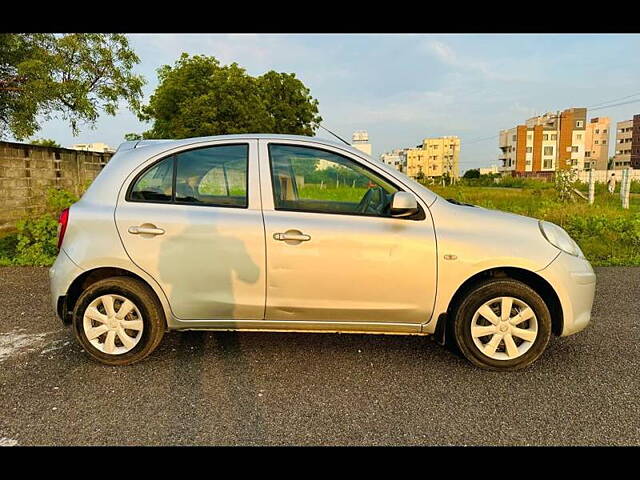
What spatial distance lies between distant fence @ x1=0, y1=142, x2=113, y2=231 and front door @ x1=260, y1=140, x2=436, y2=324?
646 centimetres

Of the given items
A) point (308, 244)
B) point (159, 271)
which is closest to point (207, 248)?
point (159, 271)

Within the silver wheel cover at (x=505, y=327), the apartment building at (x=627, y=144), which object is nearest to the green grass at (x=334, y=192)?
the silver wheel cover at (x=505, y=327)

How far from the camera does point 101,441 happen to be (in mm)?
2418

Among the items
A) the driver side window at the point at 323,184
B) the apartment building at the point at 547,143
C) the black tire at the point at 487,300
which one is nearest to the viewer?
the black tire at the point at 487,300

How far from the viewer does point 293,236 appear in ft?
10.3

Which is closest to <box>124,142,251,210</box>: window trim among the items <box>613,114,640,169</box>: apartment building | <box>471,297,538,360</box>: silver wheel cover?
<box>471,297,538,360</box>: silver wheel cover

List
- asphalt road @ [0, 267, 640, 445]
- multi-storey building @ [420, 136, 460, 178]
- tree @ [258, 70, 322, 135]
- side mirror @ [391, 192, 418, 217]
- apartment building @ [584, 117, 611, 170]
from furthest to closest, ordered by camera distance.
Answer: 1. multi-storey building @ [420, 136, 460, 178]
2. apartment building @ [584, 117, 611, 170]
3. tree @ [258, 70, 322, 135]
4. side mirror @ [391, 192, 418, 217]
5. asphalt road @ [0, 267, 640, 445]

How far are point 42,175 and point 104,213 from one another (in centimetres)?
874

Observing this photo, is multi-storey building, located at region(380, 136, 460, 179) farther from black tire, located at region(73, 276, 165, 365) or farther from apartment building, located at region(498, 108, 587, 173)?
black tire, located at region(73, 276, 165, 365)

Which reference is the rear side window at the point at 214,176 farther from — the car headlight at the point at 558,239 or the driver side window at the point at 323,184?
the car headlight at the point at 558,239

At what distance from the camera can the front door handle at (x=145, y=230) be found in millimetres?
3184

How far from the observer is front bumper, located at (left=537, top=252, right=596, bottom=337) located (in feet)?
10.4

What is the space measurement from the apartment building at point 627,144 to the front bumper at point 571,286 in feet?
292
